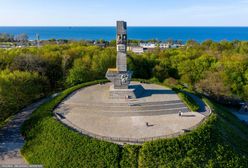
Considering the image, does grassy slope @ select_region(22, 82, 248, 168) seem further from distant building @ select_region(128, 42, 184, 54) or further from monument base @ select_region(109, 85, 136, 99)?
distant building @ select_region(128, 42, 184, 54)

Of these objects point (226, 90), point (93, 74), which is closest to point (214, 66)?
point (226, 90)

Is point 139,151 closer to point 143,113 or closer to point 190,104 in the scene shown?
point 143,113

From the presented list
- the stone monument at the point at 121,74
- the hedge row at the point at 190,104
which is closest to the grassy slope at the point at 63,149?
the stone monument at the point at 121,74

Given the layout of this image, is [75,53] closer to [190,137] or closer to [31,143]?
[31,143]

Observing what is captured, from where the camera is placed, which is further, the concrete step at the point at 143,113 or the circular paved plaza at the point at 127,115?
the concrete step at the point at 143,113

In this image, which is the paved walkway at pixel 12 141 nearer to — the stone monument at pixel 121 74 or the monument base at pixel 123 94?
the monument base at pixel 123 94

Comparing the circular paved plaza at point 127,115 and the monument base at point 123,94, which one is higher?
the monument base at point 123,94

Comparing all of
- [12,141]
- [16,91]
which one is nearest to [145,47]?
[16,91]
